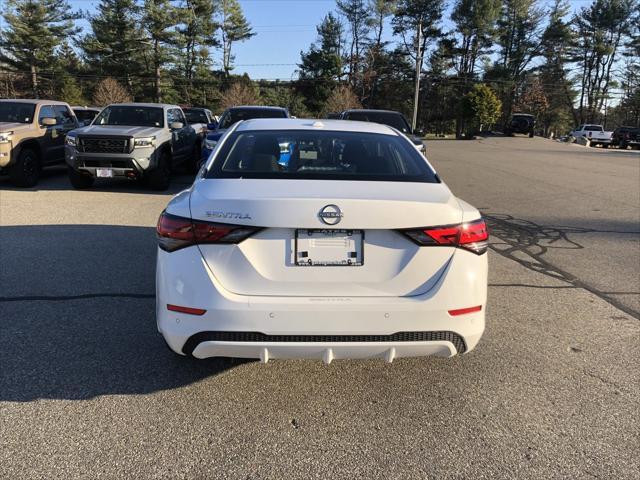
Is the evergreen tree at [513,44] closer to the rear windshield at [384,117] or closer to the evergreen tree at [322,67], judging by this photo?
the evergreen tree at [322,67]

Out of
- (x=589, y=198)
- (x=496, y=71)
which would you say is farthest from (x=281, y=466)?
(x=496, y=71)

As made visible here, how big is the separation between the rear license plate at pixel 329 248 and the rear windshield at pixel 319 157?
1.50 feet

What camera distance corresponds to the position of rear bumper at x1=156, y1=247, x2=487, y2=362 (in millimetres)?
2740

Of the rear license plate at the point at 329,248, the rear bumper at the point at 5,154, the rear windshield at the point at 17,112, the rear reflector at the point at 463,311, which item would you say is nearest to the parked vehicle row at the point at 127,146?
the rear bumper at the point at 5,154

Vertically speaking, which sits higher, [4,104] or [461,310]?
[4,104]

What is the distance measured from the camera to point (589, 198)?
12.0 m

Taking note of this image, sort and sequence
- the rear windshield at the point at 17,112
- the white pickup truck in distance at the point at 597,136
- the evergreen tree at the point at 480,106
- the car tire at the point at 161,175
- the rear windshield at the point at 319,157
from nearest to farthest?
the rear windshield at the point at 319,157 → the car tire at the point at 161,175 → the rear windshield at the point at 17,112 → the white pickup truck in distance at the point at 597,136 → the evergreen tree at the point at 480,106

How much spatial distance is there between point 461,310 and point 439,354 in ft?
0.96

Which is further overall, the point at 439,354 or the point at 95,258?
the point at 95,258

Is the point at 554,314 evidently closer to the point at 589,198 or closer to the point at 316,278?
the point at 316,278

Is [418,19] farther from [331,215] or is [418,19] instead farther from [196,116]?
[331,215]

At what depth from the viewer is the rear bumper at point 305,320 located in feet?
8.99

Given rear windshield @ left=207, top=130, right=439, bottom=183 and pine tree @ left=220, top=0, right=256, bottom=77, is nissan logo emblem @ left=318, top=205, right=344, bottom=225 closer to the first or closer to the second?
rear windshield @ left=207, top=130, right=439, bottom=183

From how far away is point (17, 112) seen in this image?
11844 mm
